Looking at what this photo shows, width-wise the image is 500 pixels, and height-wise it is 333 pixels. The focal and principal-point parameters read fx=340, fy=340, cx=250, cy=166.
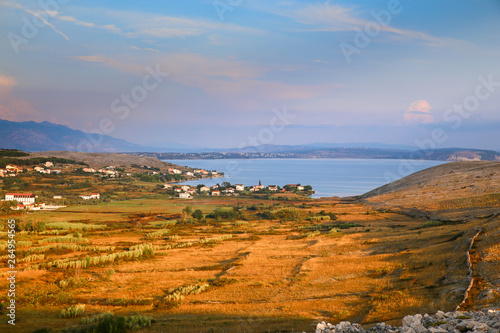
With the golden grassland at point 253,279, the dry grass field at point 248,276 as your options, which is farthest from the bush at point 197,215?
the golden grassland at point 253,279

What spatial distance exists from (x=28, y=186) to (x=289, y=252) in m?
77.6

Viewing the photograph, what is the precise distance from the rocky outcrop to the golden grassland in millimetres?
2543

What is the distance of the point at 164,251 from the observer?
30422mm

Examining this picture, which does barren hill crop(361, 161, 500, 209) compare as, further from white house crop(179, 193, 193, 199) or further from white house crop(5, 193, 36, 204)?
white house crop(5, 193, 36, 204)

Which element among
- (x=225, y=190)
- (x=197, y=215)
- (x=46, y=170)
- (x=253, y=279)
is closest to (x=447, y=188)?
(x=197, y=215)

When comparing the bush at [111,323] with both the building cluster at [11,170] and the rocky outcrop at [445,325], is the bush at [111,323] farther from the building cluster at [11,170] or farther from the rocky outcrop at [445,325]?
the building cluster at [11,170]

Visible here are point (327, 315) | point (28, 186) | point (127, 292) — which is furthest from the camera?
point (28, 186)

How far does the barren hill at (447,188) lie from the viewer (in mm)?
50969

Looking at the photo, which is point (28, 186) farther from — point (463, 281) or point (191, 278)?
point (463, 281)

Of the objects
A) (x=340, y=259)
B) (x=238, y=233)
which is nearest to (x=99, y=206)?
(x=238, y=233)

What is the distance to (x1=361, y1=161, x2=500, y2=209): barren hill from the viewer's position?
167 ft

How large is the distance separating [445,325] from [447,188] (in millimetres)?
60610

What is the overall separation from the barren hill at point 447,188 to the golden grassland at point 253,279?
19.0m

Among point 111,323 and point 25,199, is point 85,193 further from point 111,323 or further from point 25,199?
point 111,323
